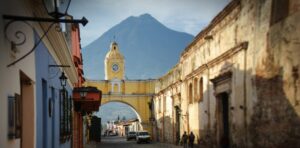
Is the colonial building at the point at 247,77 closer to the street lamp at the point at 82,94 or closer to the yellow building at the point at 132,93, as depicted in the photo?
the street lamp at the point at 82,94

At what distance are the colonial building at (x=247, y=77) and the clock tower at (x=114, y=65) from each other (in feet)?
92.8

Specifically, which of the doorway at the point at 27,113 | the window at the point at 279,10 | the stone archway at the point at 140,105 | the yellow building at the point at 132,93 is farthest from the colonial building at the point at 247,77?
the stone archway at the point at 140,105

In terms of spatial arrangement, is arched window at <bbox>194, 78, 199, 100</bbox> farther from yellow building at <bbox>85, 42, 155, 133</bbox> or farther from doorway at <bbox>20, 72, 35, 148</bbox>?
yellow building at <bbox>85, 42, 155, 133</bbox>

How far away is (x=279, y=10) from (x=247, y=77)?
13.4 ft

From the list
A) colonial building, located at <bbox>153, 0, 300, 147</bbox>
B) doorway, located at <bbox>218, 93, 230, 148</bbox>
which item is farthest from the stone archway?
doorway, located at <bbox>218, 93, 230, 148</bbox>

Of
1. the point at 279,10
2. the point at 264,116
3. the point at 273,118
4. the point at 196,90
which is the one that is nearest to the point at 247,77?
the point at 264,116

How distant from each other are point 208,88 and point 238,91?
5118 millimetres

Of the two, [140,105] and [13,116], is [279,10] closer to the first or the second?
[13,116]

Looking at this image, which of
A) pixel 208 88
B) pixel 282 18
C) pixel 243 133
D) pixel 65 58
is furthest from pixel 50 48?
pixel 208 88

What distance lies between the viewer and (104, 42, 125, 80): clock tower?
2227 inches

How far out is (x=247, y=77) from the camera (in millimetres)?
16922

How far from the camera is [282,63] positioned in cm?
1315

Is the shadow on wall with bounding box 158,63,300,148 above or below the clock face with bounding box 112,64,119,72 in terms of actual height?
below

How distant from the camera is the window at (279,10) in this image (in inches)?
504
